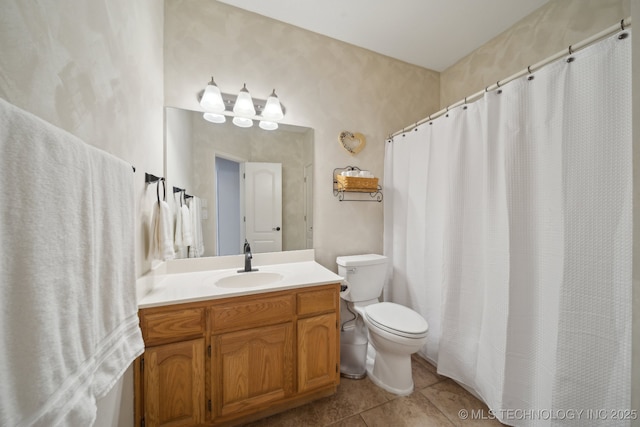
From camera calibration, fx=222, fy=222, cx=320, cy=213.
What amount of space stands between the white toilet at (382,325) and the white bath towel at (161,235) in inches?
46.8

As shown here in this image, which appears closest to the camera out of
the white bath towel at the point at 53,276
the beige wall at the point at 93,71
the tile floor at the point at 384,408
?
the white bath towel at the point at 53,276

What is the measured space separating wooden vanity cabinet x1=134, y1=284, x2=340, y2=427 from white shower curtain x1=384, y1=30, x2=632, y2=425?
2.97 feet

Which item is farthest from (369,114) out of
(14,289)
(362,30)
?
(14,289)

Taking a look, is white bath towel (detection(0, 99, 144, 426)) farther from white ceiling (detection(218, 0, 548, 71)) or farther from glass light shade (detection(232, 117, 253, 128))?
white ceiling (detection(218, 0, 548, 71))

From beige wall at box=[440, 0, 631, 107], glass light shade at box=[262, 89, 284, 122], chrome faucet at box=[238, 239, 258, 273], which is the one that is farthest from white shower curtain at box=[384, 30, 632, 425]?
chrome faucet at box=[238, 239, 258, 273]

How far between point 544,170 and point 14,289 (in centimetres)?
188

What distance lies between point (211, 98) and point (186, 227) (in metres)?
0.88

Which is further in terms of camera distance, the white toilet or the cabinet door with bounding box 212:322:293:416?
the white toilet

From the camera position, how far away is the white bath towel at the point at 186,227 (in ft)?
4.66

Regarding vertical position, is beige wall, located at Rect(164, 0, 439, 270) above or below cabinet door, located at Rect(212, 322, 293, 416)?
above

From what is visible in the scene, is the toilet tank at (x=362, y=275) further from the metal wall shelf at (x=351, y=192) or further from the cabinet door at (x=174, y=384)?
the cabinet door at (x=174, y=384)

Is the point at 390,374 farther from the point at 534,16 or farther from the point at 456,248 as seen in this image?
the point at 534,16

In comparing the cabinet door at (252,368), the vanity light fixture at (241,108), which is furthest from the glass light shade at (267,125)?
the cabinet door at (252,368)

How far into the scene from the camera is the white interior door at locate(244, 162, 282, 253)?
173 cm
